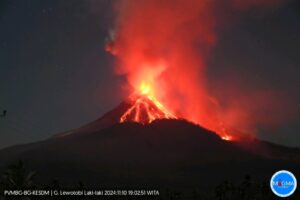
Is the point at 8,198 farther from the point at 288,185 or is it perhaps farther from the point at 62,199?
the point at 62,199

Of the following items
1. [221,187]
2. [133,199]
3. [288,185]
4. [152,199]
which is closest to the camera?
[288,185]

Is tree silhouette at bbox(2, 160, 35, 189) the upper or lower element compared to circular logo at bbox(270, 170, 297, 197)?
upper

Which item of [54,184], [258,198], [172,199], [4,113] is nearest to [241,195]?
[258,198]

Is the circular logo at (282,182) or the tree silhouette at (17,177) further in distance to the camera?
the tree silhouette at (17,177)

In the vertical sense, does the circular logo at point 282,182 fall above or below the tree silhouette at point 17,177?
below

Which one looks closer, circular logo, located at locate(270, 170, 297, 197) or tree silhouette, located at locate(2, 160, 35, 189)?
circular logo, located at locate(270, 170, 297, 197)

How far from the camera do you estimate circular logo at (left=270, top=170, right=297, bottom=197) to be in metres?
33.1

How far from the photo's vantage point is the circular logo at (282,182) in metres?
33.1

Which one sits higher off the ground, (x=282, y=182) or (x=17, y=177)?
(x=17, y=177)

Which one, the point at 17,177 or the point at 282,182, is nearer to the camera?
the point at 282,182

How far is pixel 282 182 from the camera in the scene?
33.6 meters

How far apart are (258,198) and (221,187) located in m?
12.8

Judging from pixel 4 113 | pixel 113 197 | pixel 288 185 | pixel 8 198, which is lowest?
pixel 288 185

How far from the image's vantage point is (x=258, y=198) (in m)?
164
